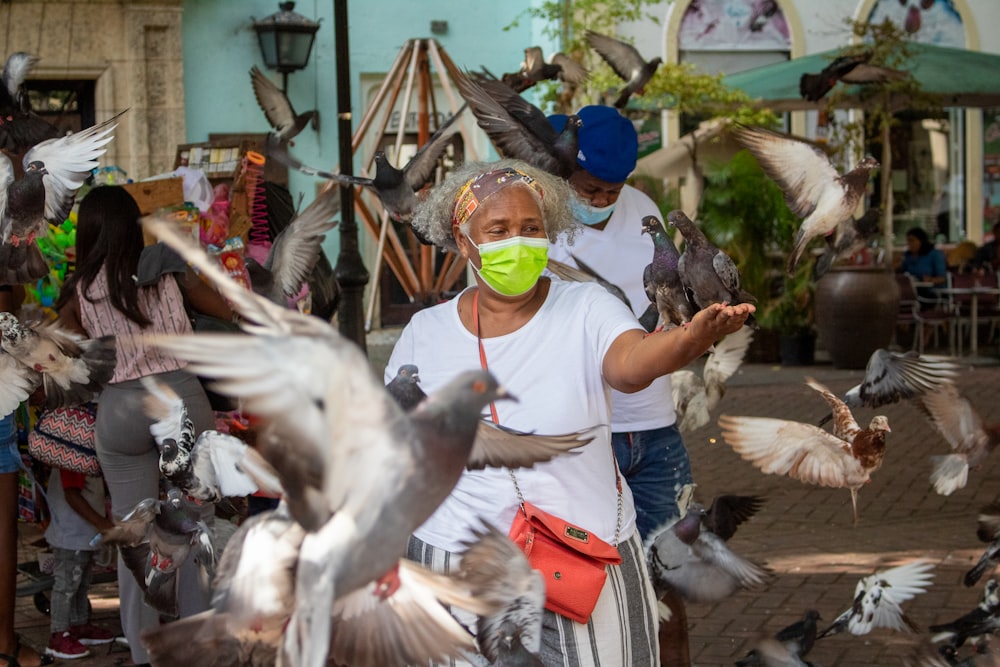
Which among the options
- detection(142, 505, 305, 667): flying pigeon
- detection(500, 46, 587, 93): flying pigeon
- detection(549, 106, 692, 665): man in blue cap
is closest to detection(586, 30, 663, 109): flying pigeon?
detection(500, 46, 587, 93): flying pigeon

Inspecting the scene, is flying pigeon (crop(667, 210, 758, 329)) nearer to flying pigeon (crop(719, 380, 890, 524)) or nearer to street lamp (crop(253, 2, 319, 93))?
flying pigeon (crop(719, 380, 890, 524))

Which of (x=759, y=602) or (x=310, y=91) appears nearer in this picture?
(x=759, y=602)

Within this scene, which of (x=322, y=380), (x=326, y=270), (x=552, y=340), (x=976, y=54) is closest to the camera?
(x=322, y=380)

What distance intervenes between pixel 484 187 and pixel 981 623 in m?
2.45

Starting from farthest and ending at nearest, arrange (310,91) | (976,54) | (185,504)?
(310,91)
(976,54)
(185,504)

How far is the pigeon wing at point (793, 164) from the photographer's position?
4.79m

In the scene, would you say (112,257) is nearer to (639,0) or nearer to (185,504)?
(185,504)

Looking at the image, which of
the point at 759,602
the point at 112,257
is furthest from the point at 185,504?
the point at 759,602

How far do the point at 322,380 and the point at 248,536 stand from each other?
0.46 metres

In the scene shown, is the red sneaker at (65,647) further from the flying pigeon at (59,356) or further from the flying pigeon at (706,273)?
the flying pigeon at (706,273)

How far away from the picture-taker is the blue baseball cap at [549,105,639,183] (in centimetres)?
427

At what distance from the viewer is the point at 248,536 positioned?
6.97 ft

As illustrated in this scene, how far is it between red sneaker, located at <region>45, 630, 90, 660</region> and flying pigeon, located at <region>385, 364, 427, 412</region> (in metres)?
2.91

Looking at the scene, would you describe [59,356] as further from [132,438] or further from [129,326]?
[132,438]
